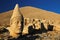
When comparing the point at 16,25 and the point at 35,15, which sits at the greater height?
the point at 35,15

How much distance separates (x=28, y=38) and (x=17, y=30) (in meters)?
1.14

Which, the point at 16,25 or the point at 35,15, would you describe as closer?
the point at 16,25

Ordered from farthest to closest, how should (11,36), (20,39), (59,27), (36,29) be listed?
1. (59,27)
2. (36,29)
3. (11,36)
4. (20,39)

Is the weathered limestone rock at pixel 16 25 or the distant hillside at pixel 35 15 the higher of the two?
the distant hillside at pixel 35 15

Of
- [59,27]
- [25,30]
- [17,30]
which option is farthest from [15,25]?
[59,27]

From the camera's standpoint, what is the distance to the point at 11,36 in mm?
18828

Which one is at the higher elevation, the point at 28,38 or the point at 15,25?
the point at 15,25

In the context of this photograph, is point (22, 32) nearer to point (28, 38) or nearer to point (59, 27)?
point (28, 38)

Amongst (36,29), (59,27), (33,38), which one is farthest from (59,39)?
(59,27)

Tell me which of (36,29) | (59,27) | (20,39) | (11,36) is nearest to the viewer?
(20,39)

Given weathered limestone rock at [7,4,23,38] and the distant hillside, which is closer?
weathered limestone rock at [7,4,23,38]

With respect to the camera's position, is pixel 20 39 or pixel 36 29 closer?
pixel 20 39

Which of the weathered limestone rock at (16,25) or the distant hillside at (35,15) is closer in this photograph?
the weathered limestone rock at (16,25)

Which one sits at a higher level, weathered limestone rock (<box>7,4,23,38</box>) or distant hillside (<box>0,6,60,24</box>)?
distant hillside (<box>0,6,60,24</box>)
